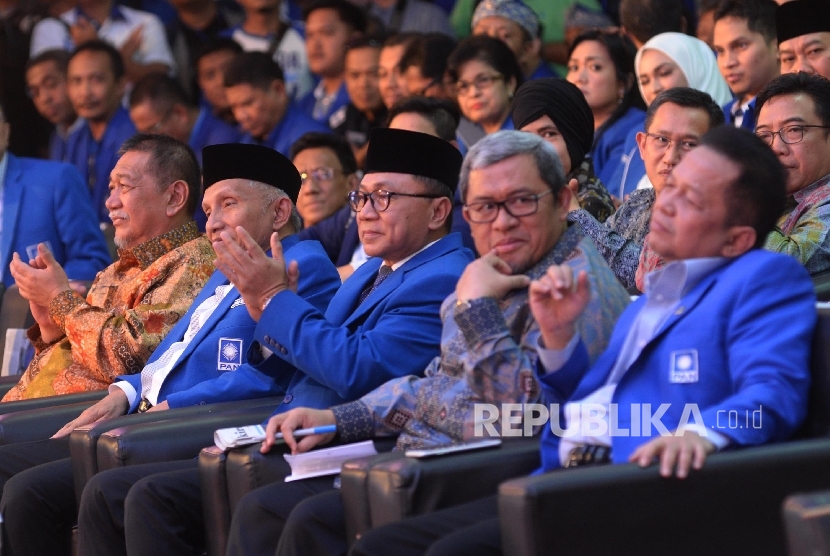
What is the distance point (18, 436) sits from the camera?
391 centimetres

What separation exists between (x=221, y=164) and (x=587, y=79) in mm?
2144

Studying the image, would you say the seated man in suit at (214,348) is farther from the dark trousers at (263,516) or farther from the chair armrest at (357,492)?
the chair armrest at (357,492)

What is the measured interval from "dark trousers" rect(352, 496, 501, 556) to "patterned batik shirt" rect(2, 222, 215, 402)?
1.85 m

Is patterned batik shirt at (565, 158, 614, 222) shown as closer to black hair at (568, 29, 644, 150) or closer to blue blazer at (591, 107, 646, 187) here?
blue blazer at (591, 107, 646, 187)

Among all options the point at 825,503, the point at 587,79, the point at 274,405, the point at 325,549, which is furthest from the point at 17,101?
the point at 825,503

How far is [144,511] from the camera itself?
3199 millimetres

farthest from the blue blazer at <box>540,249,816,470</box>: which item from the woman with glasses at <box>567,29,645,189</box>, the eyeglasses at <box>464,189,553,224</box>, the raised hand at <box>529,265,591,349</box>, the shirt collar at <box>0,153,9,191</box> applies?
the shirt collar at <box>0,153,9,191</box>

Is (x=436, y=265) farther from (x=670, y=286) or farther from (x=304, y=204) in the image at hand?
(x=304, y=204)

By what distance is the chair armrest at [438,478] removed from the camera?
2.53m

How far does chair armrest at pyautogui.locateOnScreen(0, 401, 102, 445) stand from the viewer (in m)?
3.90

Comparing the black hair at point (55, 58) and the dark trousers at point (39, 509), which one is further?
the black hair at point (55, 58)

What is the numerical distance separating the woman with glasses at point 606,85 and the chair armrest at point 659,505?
125 inches

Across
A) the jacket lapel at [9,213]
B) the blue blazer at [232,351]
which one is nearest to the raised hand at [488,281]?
the blue blazer at [232,351]

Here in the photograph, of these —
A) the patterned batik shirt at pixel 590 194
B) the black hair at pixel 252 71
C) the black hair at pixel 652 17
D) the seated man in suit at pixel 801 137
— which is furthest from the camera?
the black hair at pixel 252 71
